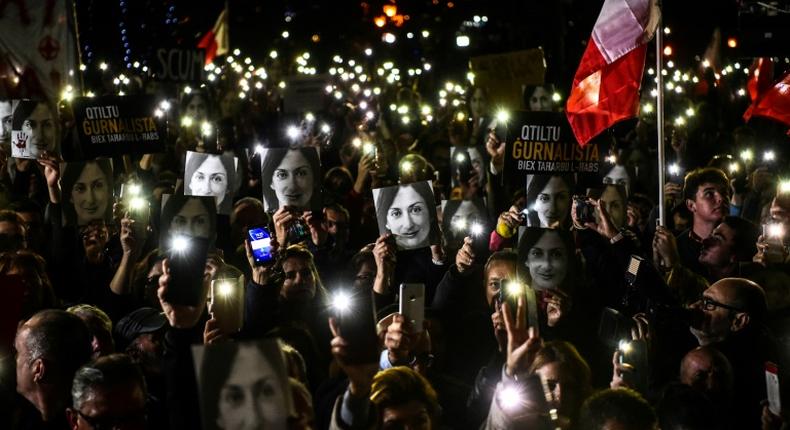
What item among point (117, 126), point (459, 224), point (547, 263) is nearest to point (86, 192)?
point (117, 126)

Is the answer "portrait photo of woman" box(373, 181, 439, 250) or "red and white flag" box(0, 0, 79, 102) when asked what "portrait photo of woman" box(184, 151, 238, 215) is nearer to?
"portrait photo of woman" box(373, 181, 439, 250)

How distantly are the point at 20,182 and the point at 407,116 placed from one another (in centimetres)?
937

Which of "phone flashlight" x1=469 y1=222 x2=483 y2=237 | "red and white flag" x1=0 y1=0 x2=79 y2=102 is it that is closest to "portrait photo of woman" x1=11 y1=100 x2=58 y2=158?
"red and white flag" x1=0 y1=0 x2=79 y2=102

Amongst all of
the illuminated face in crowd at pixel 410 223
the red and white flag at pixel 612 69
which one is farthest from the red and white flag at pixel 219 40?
the illuminated face in crowd at pixel 410 223

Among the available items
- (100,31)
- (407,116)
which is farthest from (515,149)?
(100,31)

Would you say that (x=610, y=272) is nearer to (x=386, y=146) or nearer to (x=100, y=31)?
(x=386, y=146)

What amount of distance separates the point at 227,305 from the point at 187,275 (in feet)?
0.96

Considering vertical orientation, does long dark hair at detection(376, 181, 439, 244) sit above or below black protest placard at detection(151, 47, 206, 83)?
below

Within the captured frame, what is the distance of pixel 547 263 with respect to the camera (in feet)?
22.7

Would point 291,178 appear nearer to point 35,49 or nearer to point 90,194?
point 90,194

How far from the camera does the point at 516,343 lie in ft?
15.5

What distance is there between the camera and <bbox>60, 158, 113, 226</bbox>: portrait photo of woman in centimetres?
862

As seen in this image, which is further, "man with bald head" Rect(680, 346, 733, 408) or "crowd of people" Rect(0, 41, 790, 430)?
"man with bald head" Rect(680, 346, 733, 408)

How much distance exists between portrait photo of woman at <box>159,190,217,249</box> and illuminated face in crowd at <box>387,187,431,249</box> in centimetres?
121
